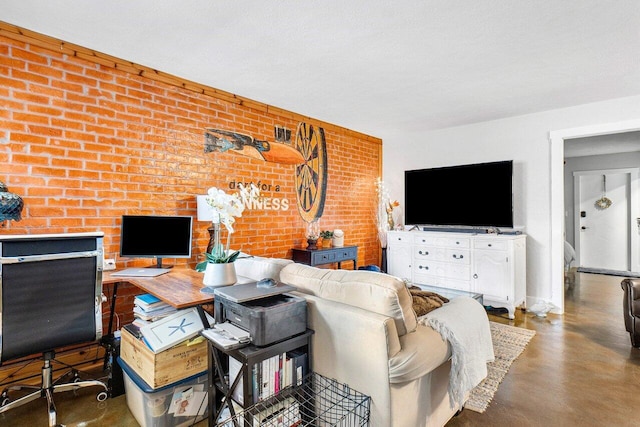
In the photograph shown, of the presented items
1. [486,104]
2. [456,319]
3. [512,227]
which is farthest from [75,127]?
[512,227]

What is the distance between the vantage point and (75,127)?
8.47ft

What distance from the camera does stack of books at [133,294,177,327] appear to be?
2.02 metres

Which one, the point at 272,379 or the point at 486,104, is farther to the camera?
the point at 486,104

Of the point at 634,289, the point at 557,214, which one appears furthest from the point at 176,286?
the point at 557,214

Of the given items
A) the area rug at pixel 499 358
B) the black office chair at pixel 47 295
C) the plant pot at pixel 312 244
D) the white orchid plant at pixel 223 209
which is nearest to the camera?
the black office chair at pixel 47 295

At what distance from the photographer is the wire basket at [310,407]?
1.49m

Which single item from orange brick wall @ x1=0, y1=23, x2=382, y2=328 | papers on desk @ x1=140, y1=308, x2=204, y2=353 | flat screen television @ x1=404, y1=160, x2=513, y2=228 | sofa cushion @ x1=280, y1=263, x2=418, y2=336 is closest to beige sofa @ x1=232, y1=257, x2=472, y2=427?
sofa cushion @ x1=280, y1=263, x2=418, y2=336

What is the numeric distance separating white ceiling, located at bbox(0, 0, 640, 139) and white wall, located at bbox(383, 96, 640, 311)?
23 cm

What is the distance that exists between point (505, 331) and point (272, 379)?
2.78 metres

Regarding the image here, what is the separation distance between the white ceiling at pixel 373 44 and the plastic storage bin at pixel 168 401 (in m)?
2.24

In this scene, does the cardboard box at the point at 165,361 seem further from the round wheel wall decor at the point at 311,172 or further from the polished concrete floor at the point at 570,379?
the round wheel wall decor at the point at 311,172

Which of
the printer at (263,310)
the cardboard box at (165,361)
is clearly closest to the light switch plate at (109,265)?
the cardboard box at (165,361)

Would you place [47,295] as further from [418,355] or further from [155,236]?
[418,355]

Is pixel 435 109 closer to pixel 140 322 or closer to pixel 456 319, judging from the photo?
pixel 456 319
